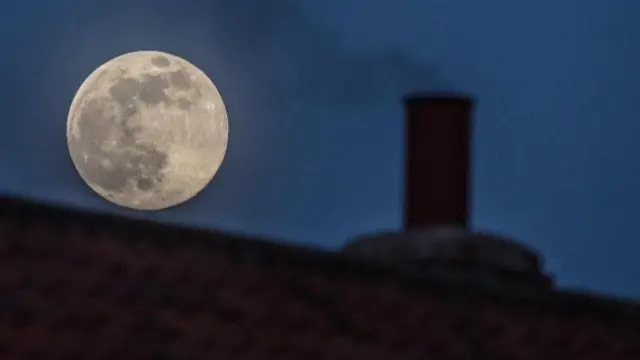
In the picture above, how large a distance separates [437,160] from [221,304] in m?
5.07

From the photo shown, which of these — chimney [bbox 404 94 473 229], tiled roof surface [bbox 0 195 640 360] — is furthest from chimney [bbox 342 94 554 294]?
tiled roof surface [bbox 0 195 640 360]

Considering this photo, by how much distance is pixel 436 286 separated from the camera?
948 centimetres

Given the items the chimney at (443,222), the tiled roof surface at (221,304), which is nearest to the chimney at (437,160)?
the chimney at (443,222)

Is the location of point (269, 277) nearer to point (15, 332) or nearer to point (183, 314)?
point (183, 314)

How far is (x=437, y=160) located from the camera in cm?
1327

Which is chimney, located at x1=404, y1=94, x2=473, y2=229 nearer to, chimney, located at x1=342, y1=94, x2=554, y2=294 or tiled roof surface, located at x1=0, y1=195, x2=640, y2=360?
chimney, located at x1=342, y1=94, x2=554, y2=294

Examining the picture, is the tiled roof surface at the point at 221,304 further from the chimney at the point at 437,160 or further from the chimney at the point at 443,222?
the chimney at the point at 437,160

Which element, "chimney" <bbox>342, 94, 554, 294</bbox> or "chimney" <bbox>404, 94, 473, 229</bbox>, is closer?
"chimney" <bbox>342, 94, 554, 294</bbox>

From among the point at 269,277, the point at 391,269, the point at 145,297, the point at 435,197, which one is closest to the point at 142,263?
the point at 145,297

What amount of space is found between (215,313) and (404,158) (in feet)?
17.2

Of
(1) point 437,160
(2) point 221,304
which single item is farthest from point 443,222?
(2) point 221,304

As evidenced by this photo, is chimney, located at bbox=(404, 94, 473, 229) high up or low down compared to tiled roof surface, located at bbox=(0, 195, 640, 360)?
up

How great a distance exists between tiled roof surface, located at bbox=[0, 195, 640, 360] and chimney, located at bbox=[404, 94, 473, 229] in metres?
3.19

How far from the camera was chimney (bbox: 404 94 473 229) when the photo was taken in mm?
12945
